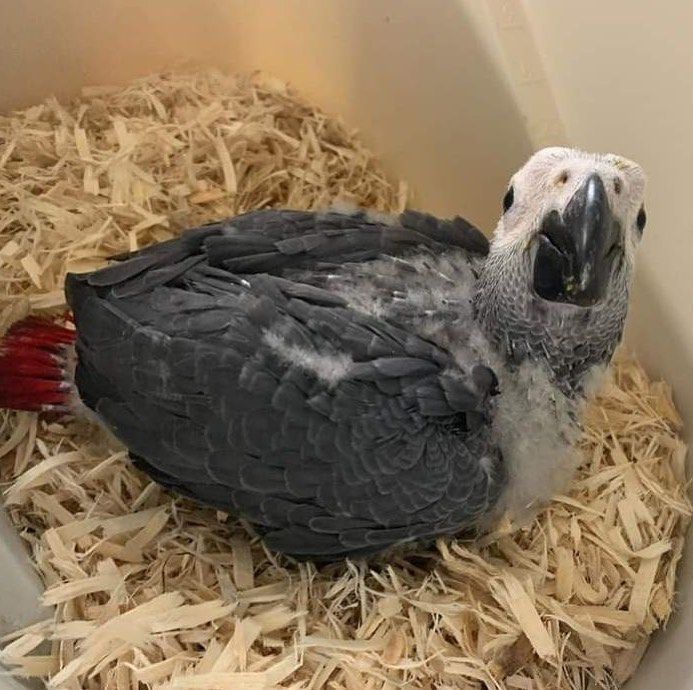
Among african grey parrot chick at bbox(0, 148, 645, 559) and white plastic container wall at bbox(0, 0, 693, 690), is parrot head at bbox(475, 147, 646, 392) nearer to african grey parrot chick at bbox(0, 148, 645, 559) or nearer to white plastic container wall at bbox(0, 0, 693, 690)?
african grey parrot chick at bbox(0, 148, 645, 559)

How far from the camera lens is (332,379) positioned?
85 centimetres

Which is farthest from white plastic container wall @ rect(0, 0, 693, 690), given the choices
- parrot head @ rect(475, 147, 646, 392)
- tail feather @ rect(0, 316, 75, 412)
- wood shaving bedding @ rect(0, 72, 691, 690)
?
parrot head @ rect(475, 147, 646, 392)

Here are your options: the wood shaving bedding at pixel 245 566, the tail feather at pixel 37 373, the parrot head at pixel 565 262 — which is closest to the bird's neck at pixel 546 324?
the parrot head at pixel 565 262

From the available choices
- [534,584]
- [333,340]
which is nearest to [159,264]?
[333,340]

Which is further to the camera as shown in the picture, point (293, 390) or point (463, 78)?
point (463, 78)

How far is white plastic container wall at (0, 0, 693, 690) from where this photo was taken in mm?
1078

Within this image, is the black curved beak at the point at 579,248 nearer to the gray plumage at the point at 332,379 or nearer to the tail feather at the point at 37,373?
the gray plumage at the point at 332,379

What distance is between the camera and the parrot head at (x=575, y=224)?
2.47ft

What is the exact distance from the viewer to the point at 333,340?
87 centimetres

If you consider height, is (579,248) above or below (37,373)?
above

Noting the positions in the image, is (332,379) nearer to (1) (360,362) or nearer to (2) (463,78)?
(1) (360,362)

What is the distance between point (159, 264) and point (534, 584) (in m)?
0.56

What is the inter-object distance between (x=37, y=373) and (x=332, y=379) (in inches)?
16.2

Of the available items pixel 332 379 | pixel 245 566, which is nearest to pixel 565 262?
pixel 332 379
